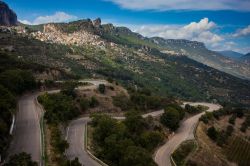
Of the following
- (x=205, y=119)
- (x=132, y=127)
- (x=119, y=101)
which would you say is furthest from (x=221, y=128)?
(x=132, y=127)

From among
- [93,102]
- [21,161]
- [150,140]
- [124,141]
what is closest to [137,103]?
[93,102]

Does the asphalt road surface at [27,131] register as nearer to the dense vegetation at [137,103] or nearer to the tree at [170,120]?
the dense vegetation at [137,103]

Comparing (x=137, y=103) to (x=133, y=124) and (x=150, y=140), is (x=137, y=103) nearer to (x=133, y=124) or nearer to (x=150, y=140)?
(x=133, y=124)

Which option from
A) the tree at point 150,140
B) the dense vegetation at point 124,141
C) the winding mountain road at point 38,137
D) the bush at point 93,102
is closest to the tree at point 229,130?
the winding mountain road at point 38,137

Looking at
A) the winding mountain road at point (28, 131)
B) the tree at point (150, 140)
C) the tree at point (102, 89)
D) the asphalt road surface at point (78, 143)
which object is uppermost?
the winding mountain road at point (28, 131)

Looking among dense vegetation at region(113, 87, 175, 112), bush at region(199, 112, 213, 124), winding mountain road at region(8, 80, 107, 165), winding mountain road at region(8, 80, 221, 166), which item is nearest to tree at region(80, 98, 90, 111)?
winding mountain road at region(8, 80, 221, 166)
